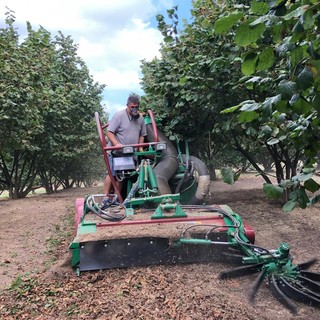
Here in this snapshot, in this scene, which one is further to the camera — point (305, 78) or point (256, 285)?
point (256, 285)

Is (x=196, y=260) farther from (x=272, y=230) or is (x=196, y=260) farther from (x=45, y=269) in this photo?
(x=272, y=230)

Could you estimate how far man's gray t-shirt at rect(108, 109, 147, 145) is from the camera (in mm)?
5371

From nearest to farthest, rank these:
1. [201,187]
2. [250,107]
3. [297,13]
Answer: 1. [297,13]
2. [250,107]
3. [201,187]

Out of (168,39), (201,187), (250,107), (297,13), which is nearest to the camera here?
(297,13)

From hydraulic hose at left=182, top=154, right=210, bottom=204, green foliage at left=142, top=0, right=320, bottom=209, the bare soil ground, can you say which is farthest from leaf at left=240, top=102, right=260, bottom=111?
hydraulic hose at left=182, top=154, right=210, bottom=204

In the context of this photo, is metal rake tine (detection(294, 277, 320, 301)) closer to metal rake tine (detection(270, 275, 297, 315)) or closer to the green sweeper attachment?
the green sweeper attachment

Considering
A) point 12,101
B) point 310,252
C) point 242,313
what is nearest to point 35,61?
point 12,101

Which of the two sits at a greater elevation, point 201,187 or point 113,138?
point 113,138

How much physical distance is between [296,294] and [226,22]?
2.48 metres

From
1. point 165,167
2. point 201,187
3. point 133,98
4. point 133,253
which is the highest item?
point 133,98

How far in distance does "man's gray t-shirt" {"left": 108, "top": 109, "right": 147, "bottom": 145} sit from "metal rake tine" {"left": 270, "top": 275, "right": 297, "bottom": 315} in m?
2.81

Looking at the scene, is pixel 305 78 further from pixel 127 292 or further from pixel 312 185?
pixel 127 292

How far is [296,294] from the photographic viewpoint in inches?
121

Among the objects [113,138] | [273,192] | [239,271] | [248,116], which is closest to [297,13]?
[248,116]
